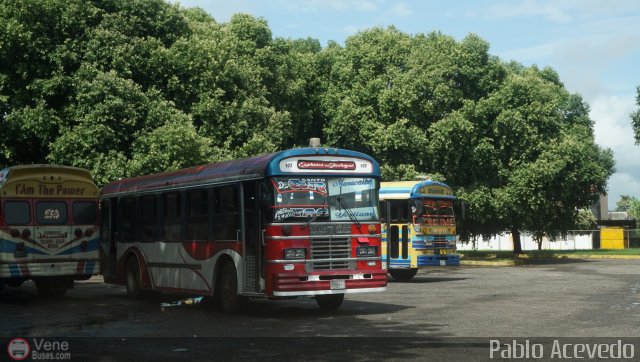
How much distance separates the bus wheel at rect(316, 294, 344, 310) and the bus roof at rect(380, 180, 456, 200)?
11941 millimetres

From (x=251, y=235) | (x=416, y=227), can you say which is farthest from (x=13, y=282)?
(x=416, y=227)

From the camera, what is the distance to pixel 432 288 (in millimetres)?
24797

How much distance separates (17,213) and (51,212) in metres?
0.88

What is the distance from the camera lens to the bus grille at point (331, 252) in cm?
1666

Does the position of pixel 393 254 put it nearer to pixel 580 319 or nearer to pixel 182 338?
pixel 580 319

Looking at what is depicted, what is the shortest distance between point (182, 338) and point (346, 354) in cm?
328

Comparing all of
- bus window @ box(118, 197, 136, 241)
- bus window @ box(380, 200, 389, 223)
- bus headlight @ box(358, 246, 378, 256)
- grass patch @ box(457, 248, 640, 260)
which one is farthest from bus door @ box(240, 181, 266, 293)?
grass patch @ box(457, 248, 640, 260)

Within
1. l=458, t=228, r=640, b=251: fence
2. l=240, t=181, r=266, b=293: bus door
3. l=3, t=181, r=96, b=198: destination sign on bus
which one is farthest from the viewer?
l=458, t=228, r=640, b=251: fence

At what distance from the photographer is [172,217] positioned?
20.1 metres

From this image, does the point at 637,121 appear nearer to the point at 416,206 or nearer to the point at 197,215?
the point at 416,206

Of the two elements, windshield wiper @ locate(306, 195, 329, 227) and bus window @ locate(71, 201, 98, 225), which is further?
bus window @ locate(71, 201, 98, 225)

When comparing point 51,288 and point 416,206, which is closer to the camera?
point 51,288

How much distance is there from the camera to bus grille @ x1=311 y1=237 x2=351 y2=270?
16656 millimetres

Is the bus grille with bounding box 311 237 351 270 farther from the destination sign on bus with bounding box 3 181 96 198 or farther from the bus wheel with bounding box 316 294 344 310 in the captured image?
the destination sign on bus with bounding box 3 181 96 198
